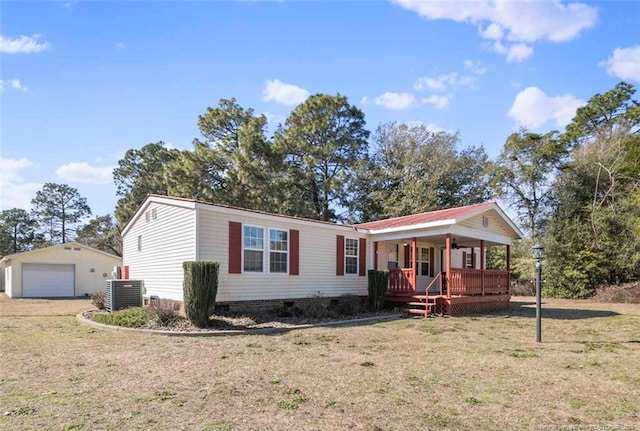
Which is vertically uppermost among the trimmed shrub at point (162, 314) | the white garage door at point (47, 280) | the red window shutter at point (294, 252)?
the red window shutter at point (294, 252)

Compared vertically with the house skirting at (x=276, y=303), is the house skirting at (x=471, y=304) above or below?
below

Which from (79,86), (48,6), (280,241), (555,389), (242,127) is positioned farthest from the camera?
(242,127)

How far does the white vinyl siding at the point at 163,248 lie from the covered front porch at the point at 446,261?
680cm

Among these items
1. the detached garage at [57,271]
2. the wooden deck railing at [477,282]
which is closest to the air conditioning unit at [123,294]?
the wooden deck railing at [477,282]

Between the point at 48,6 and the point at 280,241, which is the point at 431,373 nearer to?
the point at 280,241

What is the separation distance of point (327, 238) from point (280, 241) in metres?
1.98

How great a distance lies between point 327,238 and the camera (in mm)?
14539

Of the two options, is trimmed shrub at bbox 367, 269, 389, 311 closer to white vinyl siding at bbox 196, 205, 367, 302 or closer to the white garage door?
white vinyl siding at bbox 196, 205, 367, 302

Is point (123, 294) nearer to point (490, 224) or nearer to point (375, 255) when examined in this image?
point (375, 255)

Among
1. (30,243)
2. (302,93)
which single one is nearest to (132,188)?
(302,93)

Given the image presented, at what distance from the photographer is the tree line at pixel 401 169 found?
77.7 feet

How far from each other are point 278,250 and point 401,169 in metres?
18.9

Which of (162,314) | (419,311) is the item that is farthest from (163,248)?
(419,311)

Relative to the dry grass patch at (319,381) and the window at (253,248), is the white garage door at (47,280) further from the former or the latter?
the window at (253,248)
